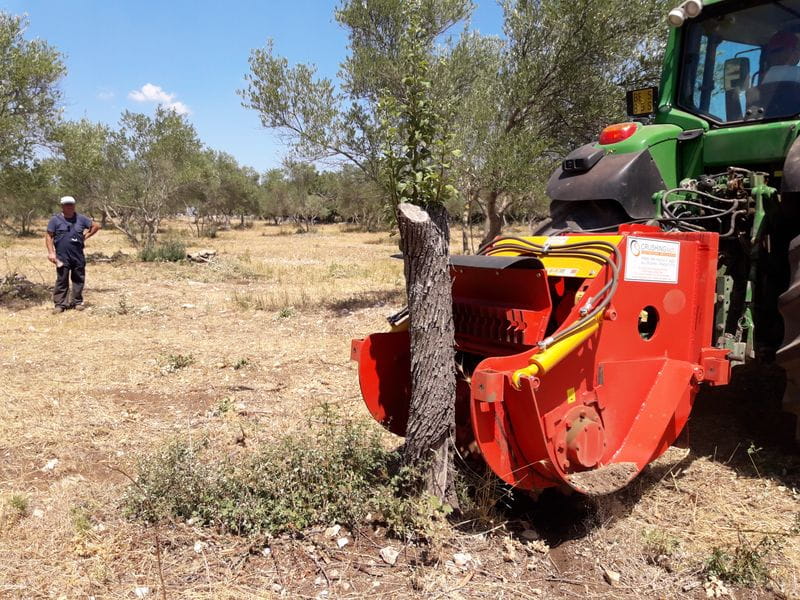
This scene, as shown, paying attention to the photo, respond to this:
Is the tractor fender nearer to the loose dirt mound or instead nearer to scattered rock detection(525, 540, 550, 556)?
scattered rock detection(525, 540, 550, 556)

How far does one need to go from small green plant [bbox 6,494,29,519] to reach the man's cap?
505 cm

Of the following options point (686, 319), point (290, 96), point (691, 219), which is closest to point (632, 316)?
point (686, 319)

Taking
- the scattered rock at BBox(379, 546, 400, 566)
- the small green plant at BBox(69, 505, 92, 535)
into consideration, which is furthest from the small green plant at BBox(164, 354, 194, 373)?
the scattered rock at BBox(379, 546, 400, 566)

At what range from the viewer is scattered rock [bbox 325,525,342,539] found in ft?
9.65

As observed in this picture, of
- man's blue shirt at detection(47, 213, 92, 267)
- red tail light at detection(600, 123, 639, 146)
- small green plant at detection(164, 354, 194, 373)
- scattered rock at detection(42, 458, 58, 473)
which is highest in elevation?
red tail light at detection(600, 123, 639, 146)

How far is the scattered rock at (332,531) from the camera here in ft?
9.65

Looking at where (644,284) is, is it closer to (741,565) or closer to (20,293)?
(741,565)

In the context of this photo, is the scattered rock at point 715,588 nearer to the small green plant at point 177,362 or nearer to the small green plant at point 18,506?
the small green plant at point 18,506

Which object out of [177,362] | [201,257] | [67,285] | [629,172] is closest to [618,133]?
[629,172]

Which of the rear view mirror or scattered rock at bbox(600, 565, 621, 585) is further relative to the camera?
the rear view mirror

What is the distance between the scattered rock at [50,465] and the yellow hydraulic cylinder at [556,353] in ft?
9.85

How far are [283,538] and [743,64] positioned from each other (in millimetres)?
3999

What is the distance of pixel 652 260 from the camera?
3.06 meters

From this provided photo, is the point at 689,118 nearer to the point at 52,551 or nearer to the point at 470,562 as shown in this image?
the point at 470,562
